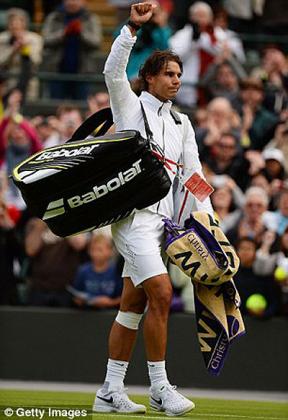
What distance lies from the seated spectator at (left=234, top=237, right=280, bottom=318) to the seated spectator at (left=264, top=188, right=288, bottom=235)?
58cm

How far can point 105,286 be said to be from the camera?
44.9 feet

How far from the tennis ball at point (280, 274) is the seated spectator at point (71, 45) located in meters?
4.77

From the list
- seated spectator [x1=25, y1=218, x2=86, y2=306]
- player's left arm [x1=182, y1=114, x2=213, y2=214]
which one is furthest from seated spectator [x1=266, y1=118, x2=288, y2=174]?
player's left arm [x1=182, y1=114, x2=213, y2=214]

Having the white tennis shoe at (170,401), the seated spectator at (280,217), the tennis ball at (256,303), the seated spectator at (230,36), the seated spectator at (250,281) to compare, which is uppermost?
the seated spectator at (230,36)

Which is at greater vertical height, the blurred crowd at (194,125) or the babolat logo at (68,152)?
the babolat logo at (68,152)

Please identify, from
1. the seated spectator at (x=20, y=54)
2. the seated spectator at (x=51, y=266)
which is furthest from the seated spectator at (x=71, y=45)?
the seated spectator at (x=51, y=266)

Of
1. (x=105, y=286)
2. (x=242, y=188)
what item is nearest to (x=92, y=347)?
(x=105, y=286)

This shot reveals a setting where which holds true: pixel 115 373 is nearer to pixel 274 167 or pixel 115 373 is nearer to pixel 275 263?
pixel 275 263

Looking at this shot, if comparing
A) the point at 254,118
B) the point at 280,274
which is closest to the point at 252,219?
the point at 280,274

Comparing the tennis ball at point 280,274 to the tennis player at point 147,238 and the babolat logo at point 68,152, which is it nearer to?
the tennis player at point 147,238

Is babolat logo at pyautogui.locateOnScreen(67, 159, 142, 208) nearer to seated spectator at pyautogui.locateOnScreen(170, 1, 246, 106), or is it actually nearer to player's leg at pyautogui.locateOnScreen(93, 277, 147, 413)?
player's leg at pyautogui.locateOnScreen(93, 277, 147, 413)

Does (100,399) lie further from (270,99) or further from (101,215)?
(270,99)

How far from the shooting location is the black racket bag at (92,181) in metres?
8.70

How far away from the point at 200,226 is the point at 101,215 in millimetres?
660
